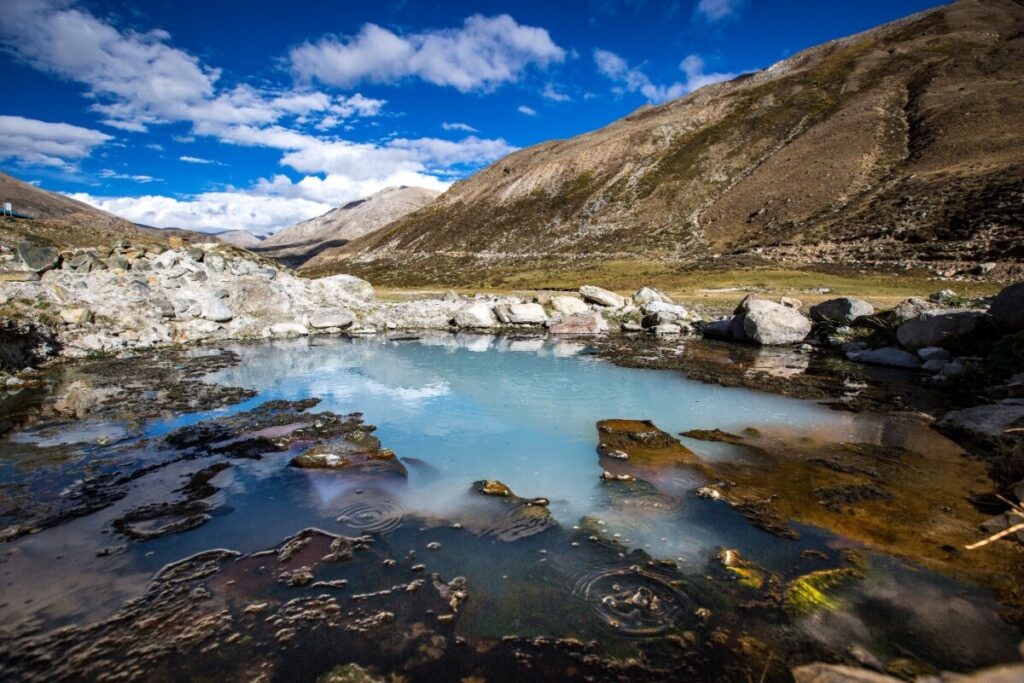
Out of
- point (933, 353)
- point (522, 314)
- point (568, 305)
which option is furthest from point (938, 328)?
point (522, 314)

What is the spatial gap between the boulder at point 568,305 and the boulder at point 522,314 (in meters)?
0.89

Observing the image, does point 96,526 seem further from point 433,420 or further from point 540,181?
point 540,181

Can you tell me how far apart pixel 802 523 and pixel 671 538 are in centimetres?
163

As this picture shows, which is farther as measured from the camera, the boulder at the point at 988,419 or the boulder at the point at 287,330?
the boulder at the point at 287,330

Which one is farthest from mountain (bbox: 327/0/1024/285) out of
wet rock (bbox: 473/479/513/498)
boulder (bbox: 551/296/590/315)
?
wet rock (bbox: 473/479/513/498)

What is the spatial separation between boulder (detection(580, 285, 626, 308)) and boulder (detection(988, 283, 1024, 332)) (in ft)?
43.5

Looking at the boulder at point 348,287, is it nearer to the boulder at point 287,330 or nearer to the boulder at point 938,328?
the boulder at point 287,330

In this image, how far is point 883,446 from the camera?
7.91 meters

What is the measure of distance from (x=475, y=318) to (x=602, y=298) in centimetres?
649

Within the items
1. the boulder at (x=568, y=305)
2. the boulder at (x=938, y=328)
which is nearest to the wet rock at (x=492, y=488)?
the boulder at (x=938, y=328)

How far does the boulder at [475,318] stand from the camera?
22797mm

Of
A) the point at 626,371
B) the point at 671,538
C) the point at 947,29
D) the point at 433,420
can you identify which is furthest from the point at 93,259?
the point at 947,29

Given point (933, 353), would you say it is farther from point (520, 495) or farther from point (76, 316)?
point (76, 316)

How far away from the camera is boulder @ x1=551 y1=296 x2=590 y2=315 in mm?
23375
